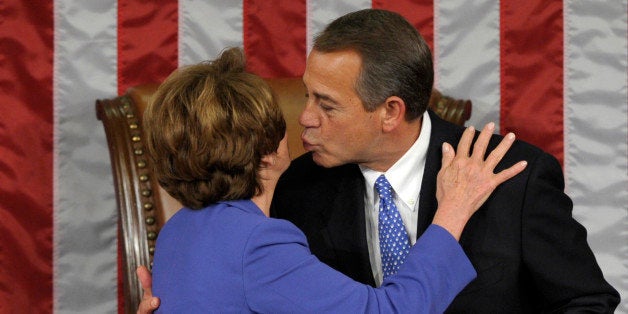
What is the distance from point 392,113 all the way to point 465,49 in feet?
2.54

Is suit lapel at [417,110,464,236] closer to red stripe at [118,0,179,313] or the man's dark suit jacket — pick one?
the man's dark suit jacket

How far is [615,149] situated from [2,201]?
1.60 m

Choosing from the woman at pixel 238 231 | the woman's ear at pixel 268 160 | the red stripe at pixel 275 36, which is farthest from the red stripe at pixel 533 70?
the woman's ear at pixel 268 160

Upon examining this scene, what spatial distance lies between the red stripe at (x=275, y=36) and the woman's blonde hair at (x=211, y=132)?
3.05 feet

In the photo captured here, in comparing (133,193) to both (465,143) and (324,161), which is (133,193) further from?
(465,143)

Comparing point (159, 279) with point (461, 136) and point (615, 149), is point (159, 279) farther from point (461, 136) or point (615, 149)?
point (615, 149)

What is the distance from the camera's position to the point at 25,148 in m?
2.47

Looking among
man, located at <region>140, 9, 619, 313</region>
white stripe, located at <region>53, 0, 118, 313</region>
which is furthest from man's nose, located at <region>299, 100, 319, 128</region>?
white stripe, located at <region>53, 0, 118, 313</region>

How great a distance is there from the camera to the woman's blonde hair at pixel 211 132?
1.55 meters

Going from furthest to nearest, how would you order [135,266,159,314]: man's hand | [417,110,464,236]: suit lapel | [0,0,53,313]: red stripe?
[0,0,53,313]: red stripe → [417,110,464,236]: suit lapel → [135,266,159,314]: man's hand

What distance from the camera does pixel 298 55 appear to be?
8.45ft

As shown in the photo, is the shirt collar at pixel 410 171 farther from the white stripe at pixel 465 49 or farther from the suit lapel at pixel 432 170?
the white stripe at pixel 465 49

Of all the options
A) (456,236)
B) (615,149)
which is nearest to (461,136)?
(456,236)

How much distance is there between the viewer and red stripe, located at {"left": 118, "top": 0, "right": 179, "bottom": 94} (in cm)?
251
